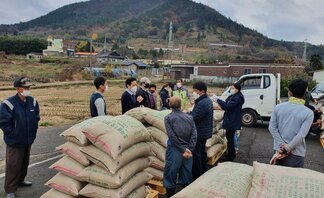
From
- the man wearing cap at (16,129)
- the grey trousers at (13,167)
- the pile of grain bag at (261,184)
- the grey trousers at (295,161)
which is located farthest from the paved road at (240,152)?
the grey trousers at (295,161)

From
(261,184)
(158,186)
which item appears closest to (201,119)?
(158,186)

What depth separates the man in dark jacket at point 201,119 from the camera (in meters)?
4.84

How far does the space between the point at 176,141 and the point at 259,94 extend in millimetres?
7104

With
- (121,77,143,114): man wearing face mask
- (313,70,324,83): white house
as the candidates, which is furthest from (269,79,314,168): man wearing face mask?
→ (313,70,324,83): white house

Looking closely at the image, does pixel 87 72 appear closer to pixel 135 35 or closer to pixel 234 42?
pixel 234 42

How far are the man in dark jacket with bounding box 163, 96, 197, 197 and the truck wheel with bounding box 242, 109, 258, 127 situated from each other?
275 inches

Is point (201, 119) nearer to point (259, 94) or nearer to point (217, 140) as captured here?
point (217, 140)

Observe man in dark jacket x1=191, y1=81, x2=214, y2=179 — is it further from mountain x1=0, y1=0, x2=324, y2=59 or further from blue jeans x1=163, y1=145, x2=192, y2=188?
mountain x1=0, y1=0, x2=324, y2=59

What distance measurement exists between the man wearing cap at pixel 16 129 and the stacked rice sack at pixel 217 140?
3.05 meters

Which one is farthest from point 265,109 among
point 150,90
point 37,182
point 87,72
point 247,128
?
point 87,72

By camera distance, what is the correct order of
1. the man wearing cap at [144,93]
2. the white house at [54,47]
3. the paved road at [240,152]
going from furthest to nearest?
the white house at [54,47]
the man wearing cap at [144,93]
the paved road at [240,152]

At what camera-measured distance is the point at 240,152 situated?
7.53 meters

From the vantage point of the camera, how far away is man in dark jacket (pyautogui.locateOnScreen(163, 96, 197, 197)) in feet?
13.5

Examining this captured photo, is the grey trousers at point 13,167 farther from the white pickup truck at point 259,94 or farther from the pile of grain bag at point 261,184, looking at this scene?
the white pickup truck at point 259,94
